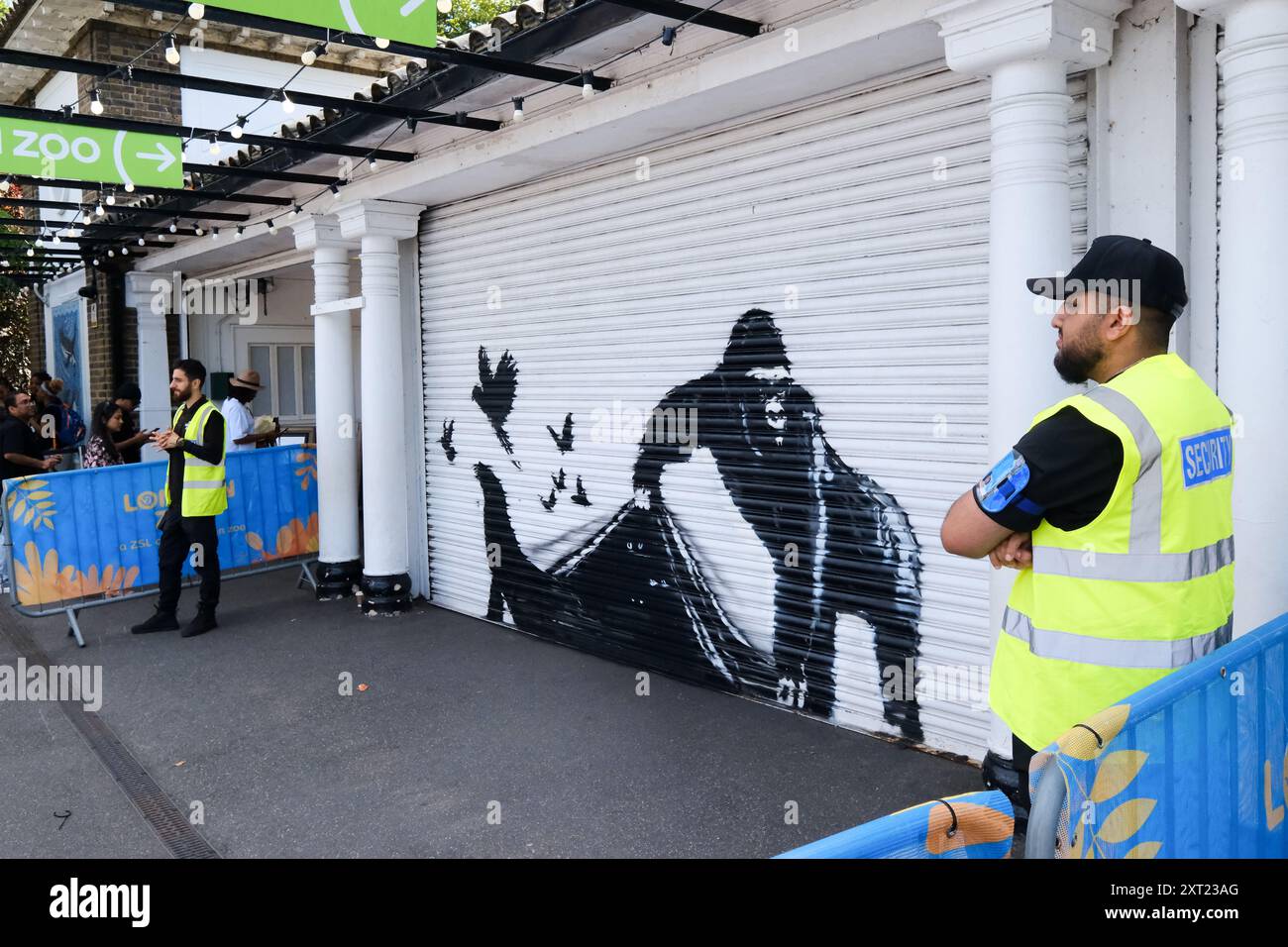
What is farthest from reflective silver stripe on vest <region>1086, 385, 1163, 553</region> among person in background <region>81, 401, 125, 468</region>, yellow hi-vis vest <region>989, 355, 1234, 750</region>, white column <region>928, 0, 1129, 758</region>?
person in background <region>81, 401, 125, 468</region>

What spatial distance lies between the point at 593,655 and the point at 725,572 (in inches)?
57.6

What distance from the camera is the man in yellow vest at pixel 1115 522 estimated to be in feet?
7.20

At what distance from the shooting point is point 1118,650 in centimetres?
221

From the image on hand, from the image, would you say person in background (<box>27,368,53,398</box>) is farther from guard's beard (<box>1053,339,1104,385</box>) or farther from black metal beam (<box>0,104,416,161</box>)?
guard's beard (<box>1053,339,1104,385</box>)

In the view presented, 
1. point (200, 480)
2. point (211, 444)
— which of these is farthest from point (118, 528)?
point (211, 444)

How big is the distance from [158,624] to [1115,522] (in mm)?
7440

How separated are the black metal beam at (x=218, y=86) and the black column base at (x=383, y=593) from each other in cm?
377

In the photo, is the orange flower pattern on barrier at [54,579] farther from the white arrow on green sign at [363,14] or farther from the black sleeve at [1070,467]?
the black sleeve at [1070,467]

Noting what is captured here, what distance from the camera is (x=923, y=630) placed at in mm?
4961

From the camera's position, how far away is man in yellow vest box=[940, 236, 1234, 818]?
7.20 ft

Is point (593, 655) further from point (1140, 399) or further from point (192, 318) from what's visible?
point (192, 318)

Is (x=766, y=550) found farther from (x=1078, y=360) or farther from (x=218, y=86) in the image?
(x=218, y=86)

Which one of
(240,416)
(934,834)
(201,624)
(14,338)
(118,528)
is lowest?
(201,624)
